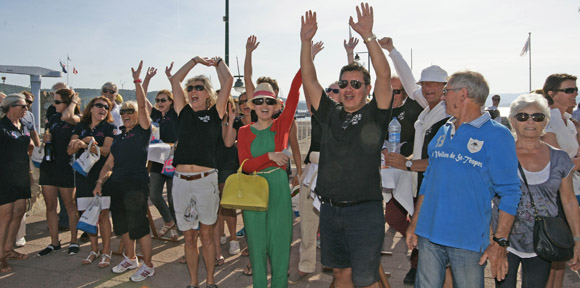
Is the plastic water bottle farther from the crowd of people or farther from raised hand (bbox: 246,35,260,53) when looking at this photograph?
raised hand (bbox: 246,35,260,53)

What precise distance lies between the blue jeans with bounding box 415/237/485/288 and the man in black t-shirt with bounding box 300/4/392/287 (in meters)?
0.36

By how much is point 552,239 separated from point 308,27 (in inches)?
96.8

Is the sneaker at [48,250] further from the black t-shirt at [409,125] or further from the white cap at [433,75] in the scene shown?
the white cap at [433,75]

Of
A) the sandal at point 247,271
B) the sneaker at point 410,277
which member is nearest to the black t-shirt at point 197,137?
the sandal at point 247,271

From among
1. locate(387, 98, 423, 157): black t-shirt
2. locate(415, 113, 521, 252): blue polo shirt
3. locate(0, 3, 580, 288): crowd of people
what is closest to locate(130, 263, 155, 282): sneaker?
locate(0, 3, 580, 288): crowd of people

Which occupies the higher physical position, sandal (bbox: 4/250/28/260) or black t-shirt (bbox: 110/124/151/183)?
black t-shirt (bbox: 110/124/151/183)

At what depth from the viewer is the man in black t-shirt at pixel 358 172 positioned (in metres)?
3.05

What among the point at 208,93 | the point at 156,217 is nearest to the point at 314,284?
the point at 208,93

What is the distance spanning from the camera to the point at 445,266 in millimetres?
2842

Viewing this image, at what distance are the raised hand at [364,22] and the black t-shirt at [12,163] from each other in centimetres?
496

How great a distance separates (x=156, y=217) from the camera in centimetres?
786

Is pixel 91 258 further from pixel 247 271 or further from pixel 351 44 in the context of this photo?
pixel 351 44

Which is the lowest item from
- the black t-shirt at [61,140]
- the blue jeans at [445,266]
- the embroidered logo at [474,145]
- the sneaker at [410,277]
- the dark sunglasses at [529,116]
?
the sneaker at [410,277]

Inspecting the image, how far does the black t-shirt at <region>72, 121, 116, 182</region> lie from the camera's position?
5645 mm
